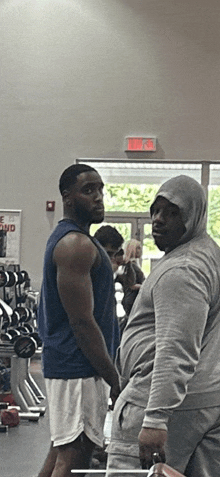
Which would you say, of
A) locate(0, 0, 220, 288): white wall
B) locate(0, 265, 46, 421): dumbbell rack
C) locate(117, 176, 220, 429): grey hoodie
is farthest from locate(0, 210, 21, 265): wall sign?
locate(117, 176, 220, 429): grey hoodie

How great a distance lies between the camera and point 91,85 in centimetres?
1248

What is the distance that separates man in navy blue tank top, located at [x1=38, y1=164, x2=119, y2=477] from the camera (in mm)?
3168

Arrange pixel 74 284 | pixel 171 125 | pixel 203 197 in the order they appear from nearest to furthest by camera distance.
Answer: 1. pixel 203 197
2. pixel 74 284
3. pixel 171 125

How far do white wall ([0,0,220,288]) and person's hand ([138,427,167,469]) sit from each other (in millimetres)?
10118

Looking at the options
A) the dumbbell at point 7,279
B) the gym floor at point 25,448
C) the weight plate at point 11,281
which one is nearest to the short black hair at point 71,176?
the gym floor at point 25,448

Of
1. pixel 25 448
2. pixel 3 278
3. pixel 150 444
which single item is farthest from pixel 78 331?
pixel 3 278

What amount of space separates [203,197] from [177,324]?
38 cm

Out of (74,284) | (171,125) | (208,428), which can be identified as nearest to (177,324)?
(208,428)

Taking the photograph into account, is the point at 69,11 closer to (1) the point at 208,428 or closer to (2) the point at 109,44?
(2) the point at 109,44

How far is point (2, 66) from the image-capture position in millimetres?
12633

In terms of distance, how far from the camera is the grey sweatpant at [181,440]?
2424mm

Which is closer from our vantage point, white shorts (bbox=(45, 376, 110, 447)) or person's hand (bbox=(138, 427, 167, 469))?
person's hand (bbox=(138, 427, 167, 469))

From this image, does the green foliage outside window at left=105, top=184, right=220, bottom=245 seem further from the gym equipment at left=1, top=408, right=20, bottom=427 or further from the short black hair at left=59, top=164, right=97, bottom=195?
the short black hair at left=59, top=164, right=97, bottom=195

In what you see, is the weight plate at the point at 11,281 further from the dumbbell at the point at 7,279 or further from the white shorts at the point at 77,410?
the white shorts at the point at 77,410
